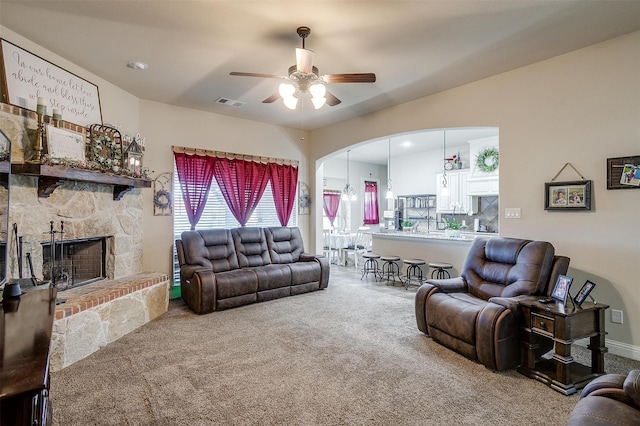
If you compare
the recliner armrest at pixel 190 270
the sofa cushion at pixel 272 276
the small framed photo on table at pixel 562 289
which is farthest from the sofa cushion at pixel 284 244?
the small framed photo on table at pixel 562 289

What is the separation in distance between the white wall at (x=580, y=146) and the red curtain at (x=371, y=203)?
6.44 meters

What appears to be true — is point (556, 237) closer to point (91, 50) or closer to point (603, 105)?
point (603, 105)

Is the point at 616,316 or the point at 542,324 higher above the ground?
the point at 542,324

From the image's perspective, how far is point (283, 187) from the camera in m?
6.35

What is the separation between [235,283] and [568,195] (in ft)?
13.2

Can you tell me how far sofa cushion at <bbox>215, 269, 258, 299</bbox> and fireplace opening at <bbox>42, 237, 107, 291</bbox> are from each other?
138 centimetres

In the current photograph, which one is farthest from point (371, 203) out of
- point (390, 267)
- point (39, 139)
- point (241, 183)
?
point (39, 139)

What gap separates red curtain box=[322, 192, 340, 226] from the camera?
31.4 feet

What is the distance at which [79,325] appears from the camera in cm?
298

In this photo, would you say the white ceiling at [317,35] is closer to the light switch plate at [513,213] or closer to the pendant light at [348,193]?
the light switch plate at [513,213]

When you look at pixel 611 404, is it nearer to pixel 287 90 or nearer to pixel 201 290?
pixel 287 90

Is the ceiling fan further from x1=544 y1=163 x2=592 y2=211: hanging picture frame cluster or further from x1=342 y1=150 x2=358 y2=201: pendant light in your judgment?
x1=342 y1=150 x2=358 y2=201: pendant light

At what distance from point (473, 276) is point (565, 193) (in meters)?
1.27

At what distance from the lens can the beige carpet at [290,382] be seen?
216cm
